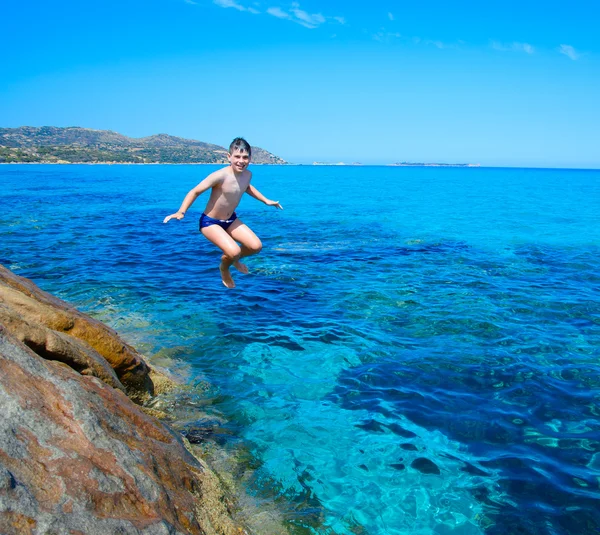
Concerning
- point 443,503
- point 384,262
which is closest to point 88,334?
point 443,503

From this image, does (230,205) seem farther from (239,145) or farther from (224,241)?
(239,145)

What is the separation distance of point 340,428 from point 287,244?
16.3 metres

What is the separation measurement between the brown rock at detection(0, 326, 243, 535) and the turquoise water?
6.27 feet

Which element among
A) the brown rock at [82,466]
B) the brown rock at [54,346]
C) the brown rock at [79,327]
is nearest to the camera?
the brown rock at [82,466]

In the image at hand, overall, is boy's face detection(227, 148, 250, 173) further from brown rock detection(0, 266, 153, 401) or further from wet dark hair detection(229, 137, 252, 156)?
brown rock detection(0, 266, 153, 401)

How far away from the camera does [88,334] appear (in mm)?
6617

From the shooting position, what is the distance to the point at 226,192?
29.6 ft

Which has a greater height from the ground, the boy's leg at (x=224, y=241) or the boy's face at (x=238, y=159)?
the boy's face at (x=238, y=159)

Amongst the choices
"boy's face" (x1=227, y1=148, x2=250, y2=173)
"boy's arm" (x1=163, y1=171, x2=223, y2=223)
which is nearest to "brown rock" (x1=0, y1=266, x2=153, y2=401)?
"boy's arm" (x1=163, y1=171, x2=223, y2=223)

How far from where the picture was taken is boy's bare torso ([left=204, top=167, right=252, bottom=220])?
29.5 ft

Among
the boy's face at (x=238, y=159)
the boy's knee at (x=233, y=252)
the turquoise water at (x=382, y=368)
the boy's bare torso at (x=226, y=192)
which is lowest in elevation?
the turquoise water at (x=382, y=368)

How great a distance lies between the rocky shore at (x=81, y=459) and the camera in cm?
333

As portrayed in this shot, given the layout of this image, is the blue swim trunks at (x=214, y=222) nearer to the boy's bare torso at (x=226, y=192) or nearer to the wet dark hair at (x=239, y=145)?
the boy's bare torso at (x=226, y=192)

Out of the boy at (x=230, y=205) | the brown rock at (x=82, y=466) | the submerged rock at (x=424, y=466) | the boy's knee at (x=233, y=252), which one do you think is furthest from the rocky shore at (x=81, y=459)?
the boy at (x=230, y=205)
